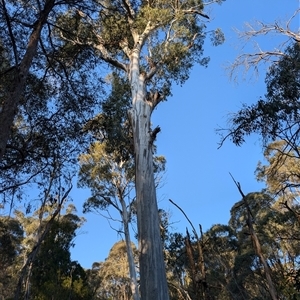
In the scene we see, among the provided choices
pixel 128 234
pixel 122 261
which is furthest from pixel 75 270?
pixel 122 261

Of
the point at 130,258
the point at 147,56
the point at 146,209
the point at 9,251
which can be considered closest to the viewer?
the point at 146,209

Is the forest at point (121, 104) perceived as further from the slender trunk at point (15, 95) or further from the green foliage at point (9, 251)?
the green foliage at point (9, 251)

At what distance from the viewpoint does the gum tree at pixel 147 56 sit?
149 inches

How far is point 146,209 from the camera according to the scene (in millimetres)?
4031

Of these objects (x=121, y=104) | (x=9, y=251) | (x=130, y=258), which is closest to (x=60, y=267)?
(x=130, y=258)

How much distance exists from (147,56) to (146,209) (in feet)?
15.1

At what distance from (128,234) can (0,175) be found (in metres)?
6.99

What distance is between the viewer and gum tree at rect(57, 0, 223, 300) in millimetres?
3783

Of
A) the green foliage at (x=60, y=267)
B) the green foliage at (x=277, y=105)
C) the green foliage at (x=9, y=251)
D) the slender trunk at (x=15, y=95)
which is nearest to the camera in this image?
the slender trunk at (x=15, y=95)

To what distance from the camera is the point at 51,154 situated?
5.75 metres

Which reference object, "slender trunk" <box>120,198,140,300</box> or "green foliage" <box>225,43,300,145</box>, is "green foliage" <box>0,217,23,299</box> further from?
"green foliage" <box>225,43,300,145</box>

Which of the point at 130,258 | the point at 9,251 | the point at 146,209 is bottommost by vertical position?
the point at 146,209

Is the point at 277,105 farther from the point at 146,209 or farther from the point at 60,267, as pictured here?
the point at 60,267

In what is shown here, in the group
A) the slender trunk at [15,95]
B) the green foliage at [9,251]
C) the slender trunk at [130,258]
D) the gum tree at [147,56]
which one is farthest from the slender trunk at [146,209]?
the green foliage at [9,251]
